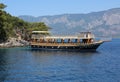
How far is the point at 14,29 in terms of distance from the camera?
154250 millimetres

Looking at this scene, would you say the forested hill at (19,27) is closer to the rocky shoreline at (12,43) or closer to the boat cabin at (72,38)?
the rocky shoreline at (12,43)

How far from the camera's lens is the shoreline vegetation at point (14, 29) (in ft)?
416

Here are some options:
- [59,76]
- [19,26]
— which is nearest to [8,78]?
[59,76]

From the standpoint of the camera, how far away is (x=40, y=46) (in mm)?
113625

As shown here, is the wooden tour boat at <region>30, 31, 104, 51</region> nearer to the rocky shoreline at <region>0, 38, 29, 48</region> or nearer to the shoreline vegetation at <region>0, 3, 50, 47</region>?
the rocky shoreline at <region>0, 38, 29, 48</region>

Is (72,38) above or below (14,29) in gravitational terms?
below

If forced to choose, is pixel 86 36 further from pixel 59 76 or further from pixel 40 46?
pixel 59 76

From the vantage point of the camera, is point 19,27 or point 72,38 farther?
point 19,27

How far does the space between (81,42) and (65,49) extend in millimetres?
6275

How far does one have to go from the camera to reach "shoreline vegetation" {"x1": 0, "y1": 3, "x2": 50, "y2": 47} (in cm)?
12681

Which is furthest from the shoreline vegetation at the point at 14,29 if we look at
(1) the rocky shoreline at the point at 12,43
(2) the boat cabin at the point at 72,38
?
(2) the boat cabin at the point at 72,38

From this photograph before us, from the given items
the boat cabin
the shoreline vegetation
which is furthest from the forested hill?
the boat cabin

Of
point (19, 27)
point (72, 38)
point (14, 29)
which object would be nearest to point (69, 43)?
point (72, 38)

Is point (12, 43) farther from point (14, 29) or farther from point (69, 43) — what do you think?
point (69, 43)
